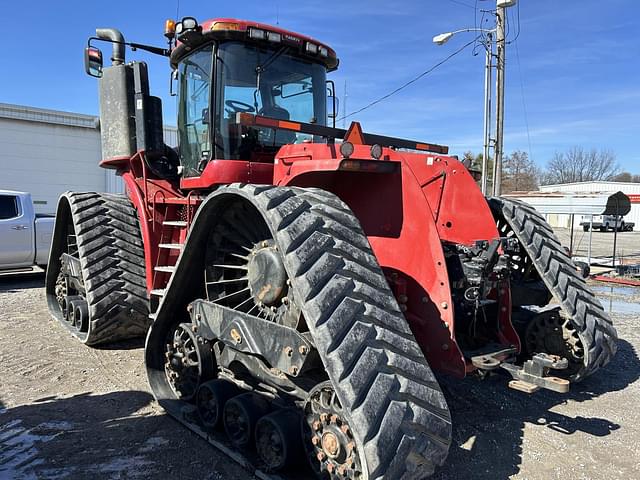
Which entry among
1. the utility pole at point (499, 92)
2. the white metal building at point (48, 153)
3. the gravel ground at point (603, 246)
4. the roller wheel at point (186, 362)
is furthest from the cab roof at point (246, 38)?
the white metal building at point (48, 153)

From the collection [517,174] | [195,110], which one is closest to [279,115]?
[195,110]

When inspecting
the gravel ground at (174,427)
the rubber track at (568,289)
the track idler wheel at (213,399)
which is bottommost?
the gravel ground at (174,427)

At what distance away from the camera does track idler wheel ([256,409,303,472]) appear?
2.98 meters

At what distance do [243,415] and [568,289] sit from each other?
2815 mm

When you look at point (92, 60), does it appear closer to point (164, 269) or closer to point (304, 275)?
point (164, 269)

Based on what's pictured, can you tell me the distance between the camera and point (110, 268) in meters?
5.66

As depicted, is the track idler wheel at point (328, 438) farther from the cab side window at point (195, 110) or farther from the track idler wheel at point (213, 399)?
the cab side window at point (195, 110)

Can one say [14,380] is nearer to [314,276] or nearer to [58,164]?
[314,276]

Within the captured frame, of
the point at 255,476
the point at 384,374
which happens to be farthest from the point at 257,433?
the point at 384,374

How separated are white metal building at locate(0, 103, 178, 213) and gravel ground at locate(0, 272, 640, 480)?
1775cm

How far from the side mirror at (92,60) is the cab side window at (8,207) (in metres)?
6.53

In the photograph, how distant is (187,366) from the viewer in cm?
400

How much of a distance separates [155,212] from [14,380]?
6.83 feet

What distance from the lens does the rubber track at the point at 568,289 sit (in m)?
4.11
